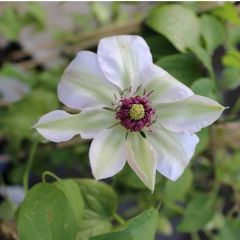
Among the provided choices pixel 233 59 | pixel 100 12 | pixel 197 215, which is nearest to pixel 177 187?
pixel 197 215

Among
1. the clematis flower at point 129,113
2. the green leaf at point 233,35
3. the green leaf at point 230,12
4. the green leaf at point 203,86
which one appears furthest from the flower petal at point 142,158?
the green leaf at point 233,35

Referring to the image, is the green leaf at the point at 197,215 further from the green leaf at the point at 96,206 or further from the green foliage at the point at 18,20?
the green foliage at the point at 18,20

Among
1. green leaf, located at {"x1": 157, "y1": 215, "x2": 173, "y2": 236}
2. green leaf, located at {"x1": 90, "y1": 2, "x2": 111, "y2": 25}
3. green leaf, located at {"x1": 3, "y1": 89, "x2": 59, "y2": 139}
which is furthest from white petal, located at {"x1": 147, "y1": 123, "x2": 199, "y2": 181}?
green leaf, located at {"x1": 90, "y1": 2, "x2": 111, "y2": 25}

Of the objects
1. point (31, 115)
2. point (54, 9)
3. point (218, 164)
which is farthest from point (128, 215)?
point (54, 9)

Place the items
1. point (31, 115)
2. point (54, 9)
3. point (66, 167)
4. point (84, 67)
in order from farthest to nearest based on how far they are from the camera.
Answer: point (54, 9)
point (66, 167)
point (31, 115)
point (84, 67)

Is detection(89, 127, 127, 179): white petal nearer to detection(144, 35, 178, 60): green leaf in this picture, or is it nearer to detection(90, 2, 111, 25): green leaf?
detection(144, 35, 178, 60): green leaf

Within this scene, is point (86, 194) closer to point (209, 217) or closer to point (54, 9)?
point (209, 217)

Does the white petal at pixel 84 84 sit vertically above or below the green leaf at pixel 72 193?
above
